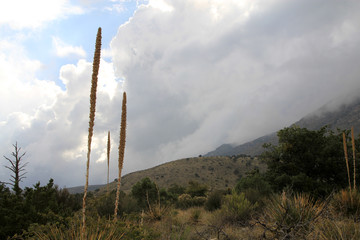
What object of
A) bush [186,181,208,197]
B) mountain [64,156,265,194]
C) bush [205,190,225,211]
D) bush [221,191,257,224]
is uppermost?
bush [221,191,257,224]

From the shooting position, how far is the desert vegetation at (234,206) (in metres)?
5.27

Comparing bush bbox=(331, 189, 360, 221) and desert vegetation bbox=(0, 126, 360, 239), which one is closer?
desert vegetation bbox=(0, 126, 360, 239)

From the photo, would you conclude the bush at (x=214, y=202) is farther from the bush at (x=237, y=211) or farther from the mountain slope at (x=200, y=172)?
the mountain slope at (x=200, y=172)

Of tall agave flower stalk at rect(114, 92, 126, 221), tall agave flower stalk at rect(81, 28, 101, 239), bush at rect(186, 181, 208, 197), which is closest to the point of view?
tall agave flower stalk at rect(81, 28, 101, 239)

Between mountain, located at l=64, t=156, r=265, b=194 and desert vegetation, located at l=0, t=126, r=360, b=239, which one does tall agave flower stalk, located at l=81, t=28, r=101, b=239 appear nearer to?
desert vegetation, located at l=0, t=126, r=360, b=239

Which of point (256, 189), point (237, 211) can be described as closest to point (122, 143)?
point (237, 211)

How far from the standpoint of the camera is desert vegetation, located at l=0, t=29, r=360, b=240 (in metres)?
5.27

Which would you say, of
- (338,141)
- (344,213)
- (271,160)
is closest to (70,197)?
(344,213)

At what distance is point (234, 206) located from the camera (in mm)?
11000

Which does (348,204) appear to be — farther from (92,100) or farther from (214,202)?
(92,100)

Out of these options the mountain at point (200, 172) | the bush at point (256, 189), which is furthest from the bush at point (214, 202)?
the mountain at point (200, 172)

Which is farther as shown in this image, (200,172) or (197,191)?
(200,172)

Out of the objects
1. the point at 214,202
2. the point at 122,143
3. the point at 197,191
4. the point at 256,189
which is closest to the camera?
the point at 122,143

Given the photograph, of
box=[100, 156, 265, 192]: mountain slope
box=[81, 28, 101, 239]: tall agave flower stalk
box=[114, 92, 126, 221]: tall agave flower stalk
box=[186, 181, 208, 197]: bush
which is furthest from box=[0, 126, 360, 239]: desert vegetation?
box=[100, 156, 265, 192]: mountain slope
